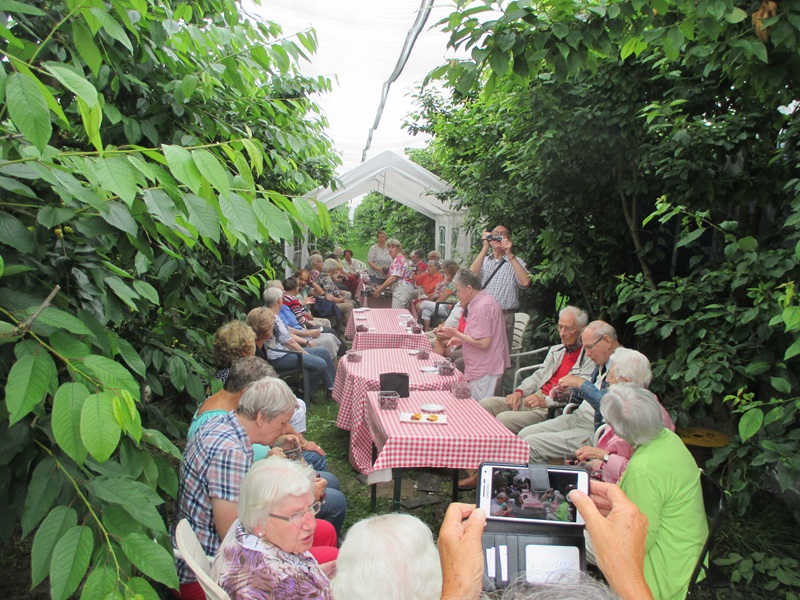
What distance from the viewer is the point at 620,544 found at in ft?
5.23

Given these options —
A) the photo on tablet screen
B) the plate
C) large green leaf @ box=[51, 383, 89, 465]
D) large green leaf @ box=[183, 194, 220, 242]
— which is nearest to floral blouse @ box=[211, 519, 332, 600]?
the photo on tablet screen

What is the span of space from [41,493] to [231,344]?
2.57m

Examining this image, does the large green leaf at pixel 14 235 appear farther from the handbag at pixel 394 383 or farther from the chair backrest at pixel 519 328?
the chair backrest at pixel 519 328

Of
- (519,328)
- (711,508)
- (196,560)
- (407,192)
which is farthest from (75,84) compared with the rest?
(407,192)

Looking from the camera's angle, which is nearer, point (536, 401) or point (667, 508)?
point (667, 508)

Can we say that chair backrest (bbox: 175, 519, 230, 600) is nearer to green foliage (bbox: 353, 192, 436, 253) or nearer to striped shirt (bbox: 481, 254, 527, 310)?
striped shirt (bbox: 481, 254, 527, 310)

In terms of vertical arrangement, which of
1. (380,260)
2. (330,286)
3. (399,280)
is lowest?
(330,286)

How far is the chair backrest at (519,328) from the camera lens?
6.98m

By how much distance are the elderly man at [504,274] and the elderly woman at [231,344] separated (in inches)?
127

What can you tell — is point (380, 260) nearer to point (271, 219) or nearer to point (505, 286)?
point (505, 286)

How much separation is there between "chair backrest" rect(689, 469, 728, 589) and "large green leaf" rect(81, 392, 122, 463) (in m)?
2.26

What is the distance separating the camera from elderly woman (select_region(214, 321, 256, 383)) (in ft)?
12.3

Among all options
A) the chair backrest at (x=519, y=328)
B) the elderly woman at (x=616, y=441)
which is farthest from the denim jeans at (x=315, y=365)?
the elderly woman at (x=616, y=441)

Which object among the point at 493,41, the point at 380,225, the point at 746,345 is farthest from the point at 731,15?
the point at 380,225
